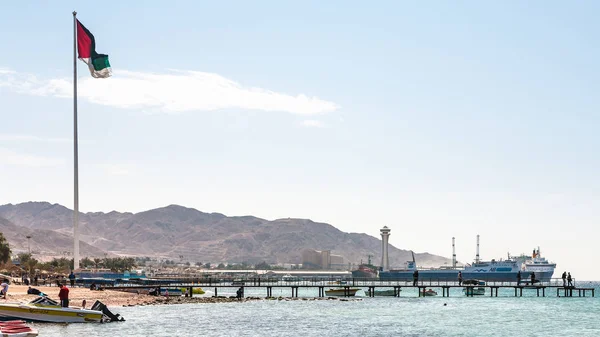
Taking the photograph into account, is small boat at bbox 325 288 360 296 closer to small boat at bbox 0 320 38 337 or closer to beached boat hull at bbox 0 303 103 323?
beached boat hull at bbox 0 303 103 323

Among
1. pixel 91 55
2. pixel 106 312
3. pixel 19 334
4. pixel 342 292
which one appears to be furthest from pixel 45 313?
pixel 342 292

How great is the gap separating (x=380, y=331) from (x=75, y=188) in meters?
38.3

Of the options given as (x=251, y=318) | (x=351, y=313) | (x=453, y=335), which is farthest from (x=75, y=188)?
(x=453, y=335)

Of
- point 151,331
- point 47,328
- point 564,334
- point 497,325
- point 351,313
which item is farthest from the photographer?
point 351,313

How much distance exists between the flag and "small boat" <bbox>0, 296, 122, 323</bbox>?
2696cm

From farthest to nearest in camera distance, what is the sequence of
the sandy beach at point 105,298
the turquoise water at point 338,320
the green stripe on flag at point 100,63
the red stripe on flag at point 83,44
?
the sandy beach at point 105,298, the red stripe on flag at point 83,44, the green stripe on flag at point 100,63, the turquoise water at point 338,320

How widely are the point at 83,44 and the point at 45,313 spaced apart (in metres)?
31.6

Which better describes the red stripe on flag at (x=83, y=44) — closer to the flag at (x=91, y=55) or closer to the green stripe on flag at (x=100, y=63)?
the flag at (x=91, y=55)

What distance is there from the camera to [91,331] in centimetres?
5244

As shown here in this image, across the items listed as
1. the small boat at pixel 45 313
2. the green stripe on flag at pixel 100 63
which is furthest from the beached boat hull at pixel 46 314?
the green stripe on flag at pixel 100 63

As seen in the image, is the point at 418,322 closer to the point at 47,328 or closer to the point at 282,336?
the point at 282,336

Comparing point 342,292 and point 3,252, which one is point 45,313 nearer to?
point 342,292

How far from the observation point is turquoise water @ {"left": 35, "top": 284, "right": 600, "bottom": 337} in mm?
59125

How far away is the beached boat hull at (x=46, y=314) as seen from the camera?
5238 cm
